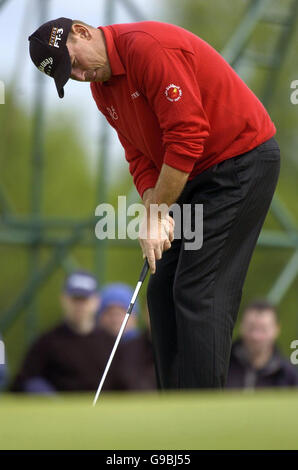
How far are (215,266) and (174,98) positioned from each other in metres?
0.53

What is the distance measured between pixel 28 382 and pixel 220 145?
2804mm

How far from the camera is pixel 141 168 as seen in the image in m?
3.15

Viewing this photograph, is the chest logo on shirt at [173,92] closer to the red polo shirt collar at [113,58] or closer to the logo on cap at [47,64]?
the red polo shirt collar at [113,58]

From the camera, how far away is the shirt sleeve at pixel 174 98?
2.70m

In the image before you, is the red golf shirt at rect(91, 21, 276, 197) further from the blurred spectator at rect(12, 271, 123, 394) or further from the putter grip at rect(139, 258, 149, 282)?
the blurred spectator at rect(12, 271, 123, 394)

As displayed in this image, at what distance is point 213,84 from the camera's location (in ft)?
9.32

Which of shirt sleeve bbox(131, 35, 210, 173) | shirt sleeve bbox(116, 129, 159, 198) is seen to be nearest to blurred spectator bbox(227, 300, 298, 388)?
shirt sleeve bbox(116, 129, 159, 198)

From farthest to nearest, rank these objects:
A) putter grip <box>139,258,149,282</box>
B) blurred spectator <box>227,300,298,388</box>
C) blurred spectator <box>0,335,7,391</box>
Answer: blurred spectator <box>0,335,7,391</box>
blurred spectator <box>227,300,298,388</box>
putter grip <box>139,258,149,282</box>

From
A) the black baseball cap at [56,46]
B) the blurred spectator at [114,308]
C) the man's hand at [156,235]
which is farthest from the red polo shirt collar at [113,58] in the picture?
the blurred spectator at [114,308]

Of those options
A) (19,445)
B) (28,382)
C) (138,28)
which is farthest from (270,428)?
(28,382)

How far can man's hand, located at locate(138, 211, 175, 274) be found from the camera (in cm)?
284

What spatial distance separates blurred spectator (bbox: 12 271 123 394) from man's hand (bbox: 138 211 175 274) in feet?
8.45

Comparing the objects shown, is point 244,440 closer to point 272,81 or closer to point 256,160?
point 256,160

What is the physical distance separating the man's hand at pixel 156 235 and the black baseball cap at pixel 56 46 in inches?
19.9
